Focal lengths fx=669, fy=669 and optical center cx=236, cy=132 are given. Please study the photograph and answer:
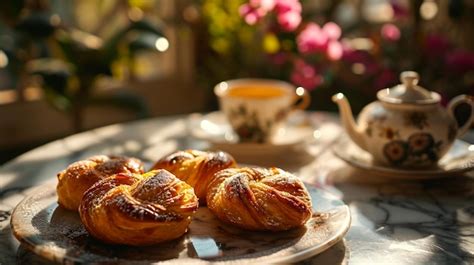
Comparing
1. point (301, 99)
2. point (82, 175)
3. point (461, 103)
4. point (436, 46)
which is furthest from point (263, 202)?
point (436, 46)

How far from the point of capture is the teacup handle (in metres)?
1.46

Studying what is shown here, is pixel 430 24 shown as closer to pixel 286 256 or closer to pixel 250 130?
pixel 250 130

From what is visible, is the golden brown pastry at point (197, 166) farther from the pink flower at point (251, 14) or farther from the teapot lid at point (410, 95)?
the pink flower at point (251, 14)

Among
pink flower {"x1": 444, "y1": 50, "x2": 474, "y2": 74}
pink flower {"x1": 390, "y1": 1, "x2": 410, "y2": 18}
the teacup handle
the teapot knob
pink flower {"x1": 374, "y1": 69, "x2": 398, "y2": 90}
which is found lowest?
pink flower {"x1": 374, "y1": 69, "x2": 398, "y2": 90}

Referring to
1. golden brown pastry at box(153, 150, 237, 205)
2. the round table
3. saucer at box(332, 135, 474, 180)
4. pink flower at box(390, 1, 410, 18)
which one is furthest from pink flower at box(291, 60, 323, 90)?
golden brown pastry at box(153, 150, 237, 205)

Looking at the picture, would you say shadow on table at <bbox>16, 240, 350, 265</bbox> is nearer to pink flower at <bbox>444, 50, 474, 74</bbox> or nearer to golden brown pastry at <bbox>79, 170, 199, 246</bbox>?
golden brown pastry at <bbox>79, 170, 199, 246</bbox>

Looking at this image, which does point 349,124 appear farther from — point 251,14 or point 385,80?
point 385,80

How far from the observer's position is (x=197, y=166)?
37.6 inches

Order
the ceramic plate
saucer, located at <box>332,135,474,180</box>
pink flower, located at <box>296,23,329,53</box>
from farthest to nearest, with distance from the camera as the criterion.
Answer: pink flower, located at <box>296,23,329,53</box>, saucer, located at <box>332,135,474,180</box>, the ceramic plate

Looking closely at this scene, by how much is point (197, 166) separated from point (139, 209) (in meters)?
0.20

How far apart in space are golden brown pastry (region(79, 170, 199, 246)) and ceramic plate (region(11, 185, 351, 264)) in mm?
Answer: 18

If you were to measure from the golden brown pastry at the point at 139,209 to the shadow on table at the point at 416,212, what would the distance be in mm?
283

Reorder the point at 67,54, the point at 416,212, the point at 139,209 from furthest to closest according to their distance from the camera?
1. the point at 67,54
2. the point at 416,212
3. the point at 139,209

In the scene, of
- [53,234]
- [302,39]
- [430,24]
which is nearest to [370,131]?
[53,234]
